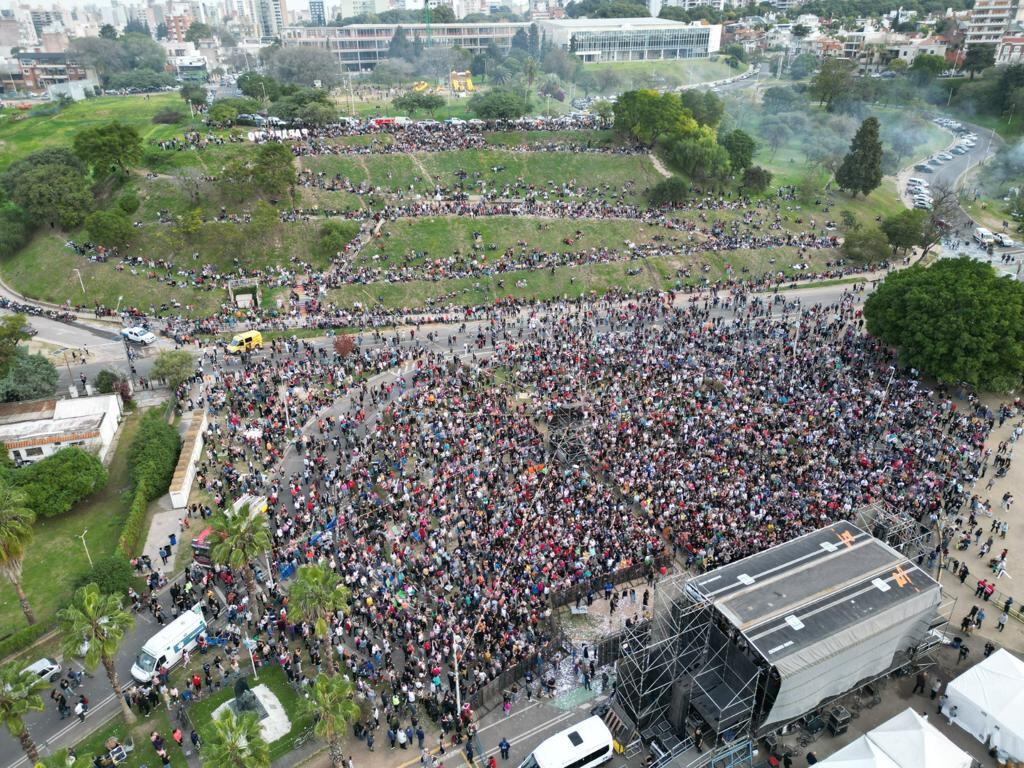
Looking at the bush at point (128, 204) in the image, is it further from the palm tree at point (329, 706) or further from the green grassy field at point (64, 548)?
the palm tree at point (329, 706)

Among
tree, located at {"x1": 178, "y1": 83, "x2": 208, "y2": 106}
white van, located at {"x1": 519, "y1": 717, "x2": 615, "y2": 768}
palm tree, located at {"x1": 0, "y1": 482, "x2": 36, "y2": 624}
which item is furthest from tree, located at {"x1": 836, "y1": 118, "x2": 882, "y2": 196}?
palm tree, located at {"x1": 0, "y1": 482, "x2": 36, "y2": 624}

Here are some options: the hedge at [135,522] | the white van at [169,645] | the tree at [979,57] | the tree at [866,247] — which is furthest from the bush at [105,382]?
the tree at [979,57]

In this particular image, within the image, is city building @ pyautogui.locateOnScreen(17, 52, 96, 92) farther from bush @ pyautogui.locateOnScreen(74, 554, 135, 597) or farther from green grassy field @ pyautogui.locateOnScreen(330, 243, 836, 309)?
bush @ pyautogui.locateOnScreen(74, 554, 135, 597)

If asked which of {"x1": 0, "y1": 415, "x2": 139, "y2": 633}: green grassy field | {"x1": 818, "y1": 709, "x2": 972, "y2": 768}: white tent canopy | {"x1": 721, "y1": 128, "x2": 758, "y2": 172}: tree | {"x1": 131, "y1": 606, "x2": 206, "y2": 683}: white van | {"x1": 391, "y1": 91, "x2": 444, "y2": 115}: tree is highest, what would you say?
{"x1": 391, "y1": 91, "x2": 444, "y2": 115}: tree

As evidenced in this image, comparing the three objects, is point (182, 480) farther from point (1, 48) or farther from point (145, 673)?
point (1, 48)

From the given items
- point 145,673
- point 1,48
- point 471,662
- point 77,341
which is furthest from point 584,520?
point 1,48

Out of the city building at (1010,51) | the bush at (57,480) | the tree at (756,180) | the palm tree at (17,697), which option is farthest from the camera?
the city building at (1010,51)
